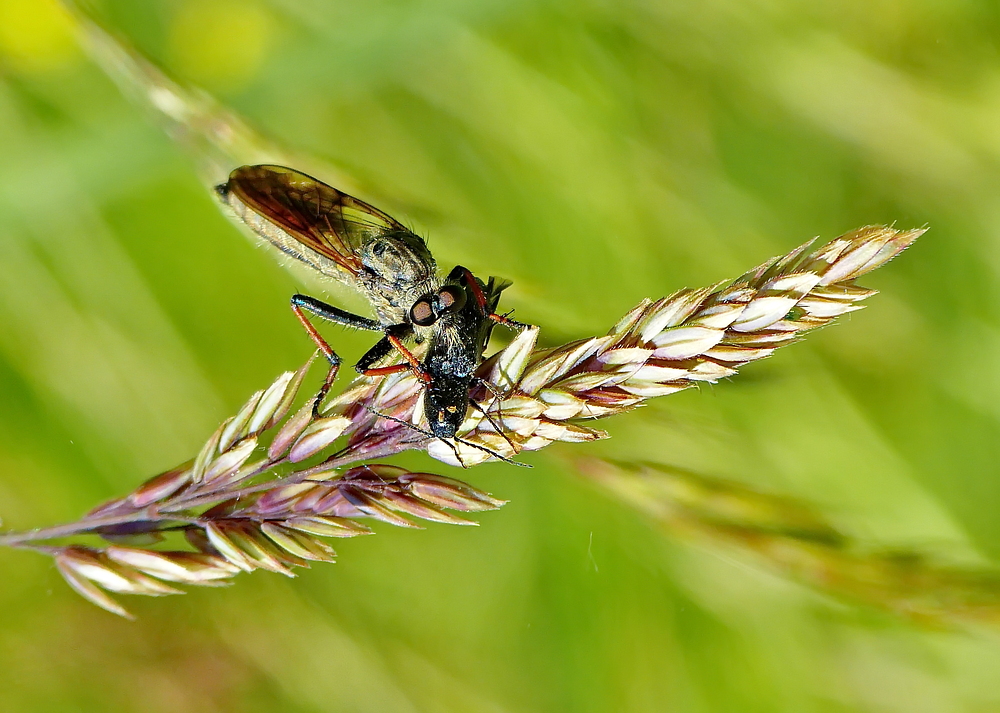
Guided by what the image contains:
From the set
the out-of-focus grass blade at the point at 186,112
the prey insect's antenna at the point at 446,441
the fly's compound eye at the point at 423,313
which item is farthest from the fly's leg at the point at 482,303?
the out-of-focus grass blade at the point at 186,112

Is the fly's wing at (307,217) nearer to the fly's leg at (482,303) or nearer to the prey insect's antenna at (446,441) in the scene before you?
the fly's leg at (482,303)

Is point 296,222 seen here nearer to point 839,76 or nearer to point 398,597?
point 398,597

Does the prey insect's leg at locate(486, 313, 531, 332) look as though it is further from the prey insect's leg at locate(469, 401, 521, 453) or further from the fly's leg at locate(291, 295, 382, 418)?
the fly's leg at locate(291, 295, 382, 418)

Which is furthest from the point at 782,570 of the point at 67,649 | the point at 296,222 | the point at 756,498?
the point at 67,649

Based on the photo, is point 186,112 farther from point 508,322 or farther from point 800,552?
point 800,552

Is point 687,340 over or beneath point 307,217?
beneath

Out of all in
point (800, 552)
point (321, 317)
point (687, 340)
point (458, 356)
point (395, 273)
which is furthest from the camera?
point (321, 317)

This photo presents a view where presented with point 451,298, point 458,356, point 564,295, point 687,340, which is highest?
point 564,295

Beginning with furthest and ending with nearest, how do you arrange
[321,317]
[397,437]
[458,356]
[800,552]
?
[321,317], [800,552], [458,356], [397,437]

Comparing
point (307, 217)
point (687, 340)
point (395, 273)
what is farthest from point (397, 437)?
point (307, 217)
